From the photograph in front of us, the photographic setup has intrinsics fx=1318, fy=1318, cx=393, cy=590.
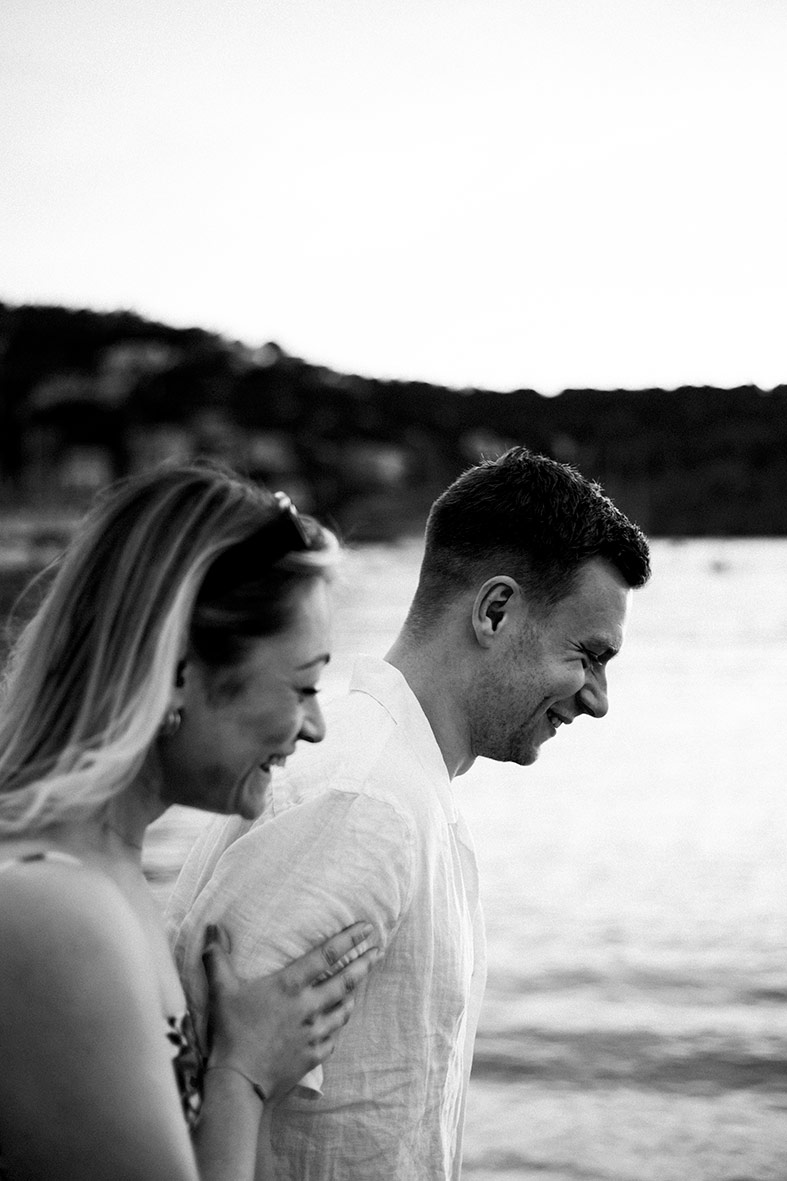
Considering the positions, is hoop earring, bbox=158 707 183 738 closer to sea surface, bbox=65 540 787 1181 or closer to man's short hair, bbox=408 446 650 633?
sea surface, bbox=65 540 787 1181

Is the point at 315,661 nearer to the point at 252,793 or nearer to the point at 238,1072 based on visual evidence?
the point at 252,793

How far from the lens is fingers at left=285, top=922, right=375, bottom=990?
183cm

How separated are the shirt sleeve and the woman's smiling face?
216 millimetres

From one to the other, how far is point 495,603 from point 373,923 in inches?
30.8

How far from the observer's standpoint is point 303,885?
6.38 ft

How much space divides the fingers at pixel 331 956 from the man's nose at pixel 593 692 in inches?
35.3

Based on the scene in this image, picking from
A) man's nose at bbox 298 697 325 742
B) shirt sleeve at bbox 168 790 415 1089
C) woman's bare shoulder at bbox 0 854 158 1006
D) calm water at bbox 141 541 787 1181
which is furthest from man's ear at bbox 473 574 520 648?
woman's bare shoulder at bbox 0 854 158 1006

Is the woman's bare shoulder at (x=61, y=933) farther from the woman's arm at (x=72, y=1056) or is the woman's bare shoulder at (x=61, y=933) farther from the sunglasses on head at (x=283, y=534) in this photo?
the sunglasses on head at (x=283, y=534)

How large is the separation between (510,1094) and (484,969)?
478 cm

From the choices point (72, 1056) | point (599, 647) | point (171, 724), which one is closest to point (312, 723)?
point (171, 724)

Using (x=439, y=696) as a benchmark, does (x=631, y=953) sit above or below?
above

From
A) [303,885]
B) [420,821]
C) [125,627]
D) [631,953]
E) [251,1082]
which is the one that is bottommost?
[251,1082]

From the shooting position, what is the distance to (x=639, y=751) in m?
21.4

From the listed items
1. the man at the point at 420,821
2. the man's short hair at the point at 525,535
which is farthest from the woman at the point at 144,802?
the man's short hair at the point at 525,535
